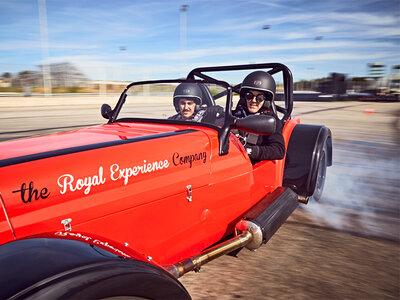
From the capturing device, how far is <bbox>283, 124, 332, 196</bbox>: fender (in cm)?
354

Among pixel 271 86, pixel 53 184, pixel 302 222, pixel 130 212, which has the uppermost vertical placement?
pixel 271 86

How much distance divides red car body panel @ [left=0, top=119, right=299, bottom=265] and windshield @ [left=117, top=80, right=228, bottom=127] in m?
0.34

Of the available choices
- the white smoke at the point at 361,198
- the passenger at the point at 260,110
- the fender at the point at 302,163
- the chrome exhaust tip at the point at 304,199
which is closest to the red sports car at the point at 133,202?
the passenger at the point at 260,110

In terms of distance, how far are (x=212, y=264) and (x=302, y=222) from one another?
1404 mm

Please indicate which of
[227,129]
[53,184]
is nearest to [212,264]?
[227,129]

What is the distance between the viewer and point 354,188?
4.78 meters

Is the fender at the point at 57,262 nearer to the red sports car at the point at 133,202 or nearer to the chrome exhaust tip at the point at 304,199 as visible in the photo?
the red sports car at the point at 133,202

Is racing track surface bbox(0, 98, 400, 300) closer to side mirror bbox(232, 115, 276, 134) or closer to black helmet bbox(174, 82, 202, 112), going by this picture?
side mirror bbox(232, 115, 276, 134)

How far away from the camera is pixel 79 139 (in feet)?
6.96

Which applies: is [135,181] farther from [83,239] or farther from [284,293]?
[284,293]

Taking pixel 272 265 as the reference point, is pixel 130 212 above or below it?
above

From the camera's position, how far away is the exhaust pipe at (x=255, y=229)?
6.50 ft

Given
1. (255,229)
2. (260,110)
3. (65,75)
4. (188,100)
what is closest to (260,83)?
(260,110)

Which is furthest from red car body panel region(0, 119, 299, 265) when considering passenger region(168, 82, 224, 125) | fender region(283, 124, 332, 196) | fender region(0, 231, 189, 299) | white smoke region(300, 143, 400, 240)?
white smoke region(300, 143, 400, 240)
